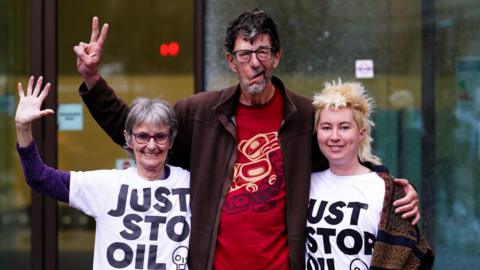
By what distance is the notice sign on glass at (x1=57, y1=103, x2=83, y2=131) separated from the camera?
5.89 metres

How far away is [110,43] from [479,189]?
299 cm

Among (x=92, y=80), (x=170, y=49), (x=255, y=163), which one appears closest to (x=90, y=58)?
(x=92, y=80)

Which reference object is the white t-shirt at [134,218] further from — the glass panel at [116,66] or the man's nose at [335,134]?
the glass panel at [116,66]

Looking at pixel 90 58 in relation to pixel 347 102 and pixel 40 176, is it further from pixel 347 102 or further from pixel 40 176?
pixel 347 102

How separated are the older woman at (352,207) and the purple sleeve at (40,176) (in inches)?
44.0

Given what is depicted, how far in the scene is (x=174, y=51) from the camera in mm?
5895

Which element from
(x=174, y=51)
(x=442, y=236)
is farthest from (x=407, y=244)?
(x=174, y=51)

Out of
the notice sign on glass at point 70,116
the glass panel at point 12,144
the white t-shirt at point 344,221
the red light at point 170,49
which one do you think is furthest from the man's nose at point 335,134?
the glass panel at point 12,144

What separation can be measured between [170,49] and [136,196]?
8.50ft

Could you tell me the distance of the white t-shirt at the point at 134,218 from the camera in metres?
3.43

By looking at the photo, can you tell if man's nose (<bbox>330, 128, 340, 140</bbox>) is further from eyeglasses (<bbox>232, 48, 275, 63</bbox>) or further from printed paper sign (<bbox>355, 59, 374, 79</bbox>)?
printed paper sign (<bbox>355, 59, 374, 79</bbox>)

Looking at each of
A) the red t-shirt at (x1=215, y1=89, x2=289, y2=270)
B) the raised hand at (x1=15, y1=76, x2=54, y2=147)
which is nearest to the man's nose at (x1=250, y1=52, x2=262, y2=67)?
the red t-shirt at (x1=215, y1=89, x2=289, y2=270)

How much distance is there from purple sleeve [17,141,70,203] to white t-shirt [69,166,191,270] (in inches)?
1.7

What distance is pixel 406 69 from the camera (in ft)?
18.6
